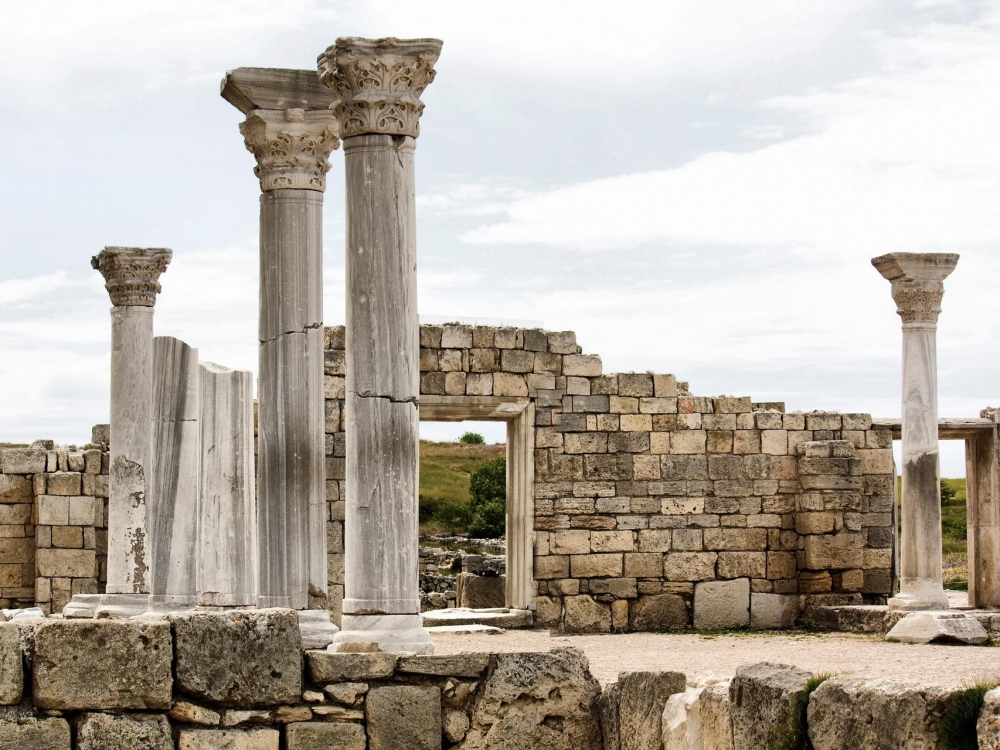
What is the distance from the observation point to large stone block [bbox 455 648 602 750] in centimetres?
879

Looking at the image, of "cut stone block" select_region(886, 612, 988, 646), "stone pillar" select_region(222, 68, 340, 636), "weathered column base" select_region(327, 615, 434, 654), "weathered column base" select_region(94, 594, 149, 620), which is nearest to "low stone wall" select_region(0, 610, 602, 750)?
"weathered column base" select_region(327, 615, 434, 654)

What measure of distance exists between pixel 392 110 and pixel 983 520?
481 inches

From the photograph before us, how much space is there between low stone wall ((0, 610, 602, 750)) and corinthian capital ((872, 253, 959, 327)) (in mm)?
10007

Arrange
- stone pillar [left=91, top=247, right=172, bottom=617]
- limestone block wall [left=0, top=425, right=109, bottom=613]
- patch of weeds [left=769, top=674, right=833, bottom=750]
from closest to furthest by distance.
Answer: patch of weeds [left=769, top=674, right=833, bottom=750]
stone pillar [left=91, top=247, right=172, bottom=617]
limestone block wall [left=0, top=425, right=109, bottom=613]

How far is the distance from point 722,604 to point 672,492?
1.52 m

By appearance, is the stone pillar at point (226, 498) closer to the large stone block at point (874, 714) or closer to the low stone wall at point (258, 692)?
the low stone wall at point (258, 692)

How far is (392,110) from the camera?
9.77 metres

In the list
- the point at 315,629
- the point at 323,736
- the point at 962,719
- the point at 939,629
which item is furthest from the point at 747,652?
the point at 962,719

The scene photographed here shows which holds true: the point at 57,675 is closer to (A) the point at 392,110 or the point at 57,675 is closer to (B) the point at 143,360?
(A) the point at 392,110

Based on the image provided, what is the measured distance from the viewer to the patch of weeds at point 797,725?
6.94m

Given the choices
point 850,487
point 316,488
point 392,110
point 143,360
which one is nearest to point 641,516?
point 850,487

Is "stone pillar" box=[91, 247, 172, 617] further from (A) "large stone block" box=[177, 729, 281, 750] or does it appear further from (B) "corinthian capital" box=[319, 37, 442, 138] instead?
(A) "large stone block" box=[177, 729, 281, 750]

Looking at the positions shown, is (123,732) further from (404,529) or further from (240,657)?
(404,529)

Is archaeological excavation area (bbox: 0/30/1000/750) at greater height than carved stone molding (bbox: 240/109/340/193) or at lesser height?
lesser
